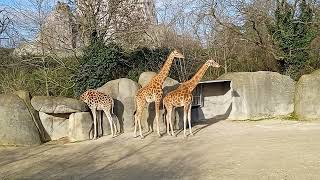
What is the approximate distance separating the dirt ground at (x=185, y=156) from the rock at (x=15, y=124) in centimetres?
36

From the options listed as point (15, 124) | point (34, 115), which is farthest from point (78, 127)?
point (15, 124)

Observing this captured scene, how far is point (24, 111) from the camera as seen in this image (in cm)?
1089

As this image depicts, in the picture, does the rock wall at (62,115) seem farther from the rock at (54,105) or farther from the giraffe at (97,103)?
the giraffe at (97,103)

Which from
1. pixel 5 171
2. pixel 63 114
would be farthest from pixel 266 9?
pixel 5 171

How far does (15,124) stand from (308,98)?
25.7 ft

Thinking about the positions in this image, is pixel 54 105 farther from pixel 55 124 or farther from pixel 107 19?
pixel 107 19

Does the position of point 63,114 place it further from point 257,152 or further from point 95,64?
point 257,152

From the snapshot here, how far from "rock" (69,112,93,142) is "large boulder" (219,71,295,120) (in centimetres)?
469

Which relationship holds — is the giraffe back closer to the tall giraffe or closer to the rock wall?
the rock wall

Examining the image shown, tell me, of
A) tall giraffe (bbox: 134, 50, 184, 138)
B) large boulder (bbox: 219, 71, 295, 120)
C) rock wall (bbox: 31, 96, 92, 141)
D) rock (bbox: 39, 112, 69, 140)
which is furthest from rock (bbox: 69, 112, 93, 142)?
large boulder (bbox: 219, 71, 295, 120)

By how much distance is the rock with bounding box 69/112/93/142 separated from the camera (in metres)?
10.9

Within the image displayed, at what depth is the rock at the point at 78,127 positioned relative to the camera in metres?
10.9

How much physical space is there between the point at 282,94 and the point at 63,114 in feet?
20.8

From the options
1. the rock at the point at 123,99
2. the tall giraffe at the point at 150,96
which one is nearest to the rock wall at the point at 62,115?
the rock at the point at 123,99
